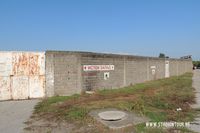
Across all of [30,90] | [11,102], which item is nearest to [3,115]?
[11,102]

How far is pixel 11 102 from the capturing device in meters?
12.4

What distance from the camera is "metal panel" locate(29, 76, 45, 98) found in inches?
525

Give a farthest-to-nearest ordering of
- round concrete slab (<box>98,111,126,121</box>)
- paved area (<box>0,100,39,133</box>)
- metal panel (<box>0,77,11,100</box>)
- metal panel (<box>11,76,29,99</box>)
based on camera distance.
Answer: metal panel (<box>11,76,29,99</box>), metal panel (<box>0,77,11,100</box>), round concrete slab (<box>98,111,126,121</box>), paved area (<box>0,100,39,133</box>)

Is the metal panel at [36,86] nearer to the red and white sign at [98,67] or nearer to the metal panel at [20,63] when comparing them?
the metal panel at [20,63]

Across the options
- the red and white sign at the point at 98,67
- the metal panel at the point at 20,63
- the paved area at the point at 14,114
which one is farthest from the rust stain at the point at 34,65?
the red and white sign at the point at 98,67

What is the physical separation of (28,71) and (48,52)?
128cm

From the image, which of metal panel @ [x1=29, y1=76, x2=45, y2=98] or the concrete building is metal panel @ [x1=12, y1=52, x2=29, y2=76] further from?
metal panel @ [x1=29, y1=76, x2=45, y2=98]

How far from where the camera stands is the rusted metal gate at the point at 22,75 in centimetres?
1289

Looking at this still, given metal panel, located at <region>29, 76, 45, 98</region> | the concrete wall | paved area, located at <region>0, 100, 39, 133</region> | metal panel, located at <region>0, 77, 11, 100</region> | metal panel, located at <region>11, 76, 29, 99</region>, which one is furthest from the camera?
the concrete wall

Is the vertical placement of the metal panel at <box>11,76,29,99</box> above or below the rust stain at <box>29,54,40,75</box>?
below

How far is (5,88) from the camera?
12.9 m

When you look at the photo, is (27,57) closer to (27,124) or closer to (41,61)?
(41,61)

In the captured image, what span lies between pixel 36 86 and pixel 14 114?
386 centimetres

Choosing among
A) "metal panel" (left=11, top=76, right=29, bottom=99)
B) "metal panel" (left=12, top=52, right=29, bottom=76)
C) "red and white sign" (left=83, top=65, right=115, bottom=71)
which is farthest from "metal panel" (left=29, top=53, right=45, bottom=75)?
"red and white sign" (left=83, top=65, right=115, bottom=71)
